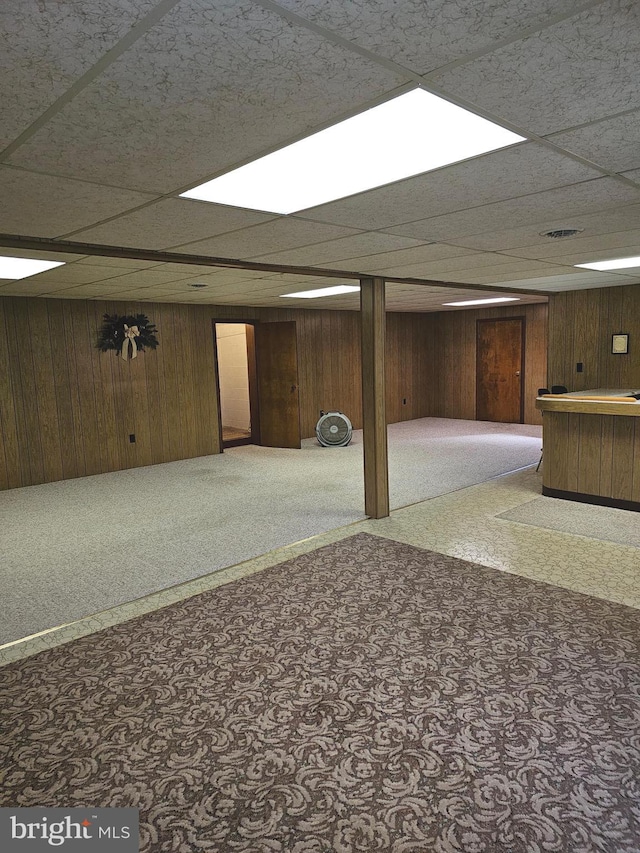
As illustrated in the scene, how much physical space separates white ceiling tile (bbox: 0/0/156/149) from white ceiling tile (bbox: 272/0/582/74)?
34cm

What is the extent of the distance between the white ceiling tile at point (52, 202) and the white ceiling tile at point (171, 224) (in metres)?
0.12

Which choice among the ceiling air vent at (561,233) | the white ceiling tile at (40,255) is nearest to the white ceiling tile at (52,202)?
the white ceiling tile at (40,255)

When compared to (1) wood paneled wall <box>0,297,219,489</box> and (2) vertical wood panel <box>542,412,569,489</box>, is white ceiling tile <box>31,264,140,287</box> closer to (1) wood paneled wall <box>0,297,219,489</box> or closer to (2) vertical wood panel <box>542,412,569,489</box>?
(1) wood paneled wall <box>0,297,219,489</box>

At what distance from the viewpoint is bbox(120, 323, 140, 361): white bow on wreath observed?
285 inches

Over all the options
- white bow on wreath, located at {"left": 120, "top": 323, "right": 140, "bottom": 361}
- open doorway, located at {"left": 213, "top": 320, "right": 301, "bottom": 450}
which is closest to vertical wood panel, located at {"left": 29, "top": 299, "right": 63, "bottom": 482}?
white bow on wreath, located at {"left": 120, "top": 323, "right": 140, "bottom": 361}

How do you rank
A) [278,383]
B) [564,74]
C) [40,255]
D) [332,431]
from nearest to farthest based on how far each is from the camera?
[564,74] → [40,255] → [278,383] → [332,431]

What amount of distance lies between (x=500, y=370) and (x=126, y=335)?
6.86 m

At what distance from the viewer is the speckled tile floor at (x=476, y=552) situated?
10.8 feet

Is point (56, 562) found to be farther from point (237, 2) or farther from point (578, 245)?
point (578, 245)

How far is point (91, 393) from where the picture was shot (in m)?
7.10

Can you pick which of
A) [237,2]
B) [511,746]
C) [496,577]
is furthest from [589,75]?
[496,577]

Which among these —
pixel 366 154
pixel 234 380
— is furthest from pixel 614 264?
pixel 234 380

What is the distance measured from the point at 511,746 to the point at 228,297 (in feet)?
19.7

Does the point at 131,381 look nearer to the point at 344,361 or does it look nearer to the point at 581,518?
the point at 344,361
